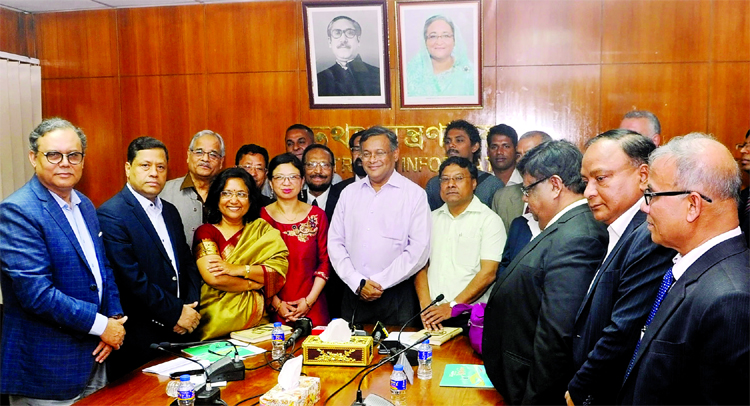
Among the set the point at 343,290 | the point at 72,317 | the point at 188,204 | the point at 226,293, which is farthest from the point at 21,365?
the point at 343,290

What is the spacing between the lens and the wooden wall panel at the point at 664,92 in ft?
16.0

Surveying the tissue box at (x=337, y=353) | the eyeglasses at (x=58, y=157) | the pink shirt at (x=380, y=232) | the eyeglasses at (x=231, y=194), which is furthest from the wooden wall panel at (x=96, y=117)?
the tissue box at (x=337, y=353)

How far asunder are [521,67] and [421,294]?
236 cm

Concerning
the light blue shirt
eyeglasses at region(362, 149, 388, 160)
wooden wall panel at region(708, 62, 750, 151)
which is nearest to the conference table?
the light blue shirt

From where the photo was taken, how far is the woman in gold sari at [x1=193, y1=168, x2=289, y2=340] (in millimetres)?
A: 3139

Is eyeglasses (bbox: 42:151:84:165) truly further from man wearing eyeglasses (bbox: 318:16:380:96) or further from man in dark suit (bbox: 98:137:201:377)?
man wearing eyeglasses (bbox: 318:16:380:96)

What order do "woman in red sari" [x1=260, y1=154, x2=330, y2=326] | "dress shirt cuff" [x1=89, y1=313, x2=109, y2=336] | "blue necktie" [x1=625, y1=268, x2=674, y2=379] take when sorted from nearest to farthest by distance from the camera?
"blue necktie" [x1=625, y1=268, x2=674, y2=379], "dress shirt cuff" [x1=89, y1=313, x2=109, y2=336], "woman in red sari" [x1=260, y1=154, x2=330, y2=326]

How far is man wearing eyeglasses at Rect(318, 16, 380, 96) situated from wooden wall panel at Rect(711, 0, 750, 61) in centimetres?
266

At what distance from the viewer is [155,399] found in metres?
2.28

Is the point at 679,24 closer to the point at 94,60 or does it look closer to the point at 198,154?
the point at 198,154

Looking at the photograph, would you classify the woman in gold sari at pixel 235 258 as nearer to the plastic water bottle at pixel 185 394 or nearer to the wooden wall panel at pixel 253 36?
the plastic water bottle at pixel 185 394

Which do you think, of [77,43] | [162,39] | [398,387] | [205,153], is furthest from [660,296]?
[77,43]

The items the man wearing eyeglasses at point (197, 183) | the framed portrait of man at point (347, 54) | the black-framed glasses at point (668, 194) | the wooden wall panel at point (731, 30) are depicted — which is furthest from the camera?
the framed portrait of man at point (347, 54)

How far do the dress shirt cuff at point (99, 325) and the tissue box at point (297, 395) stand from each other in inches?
39.3
